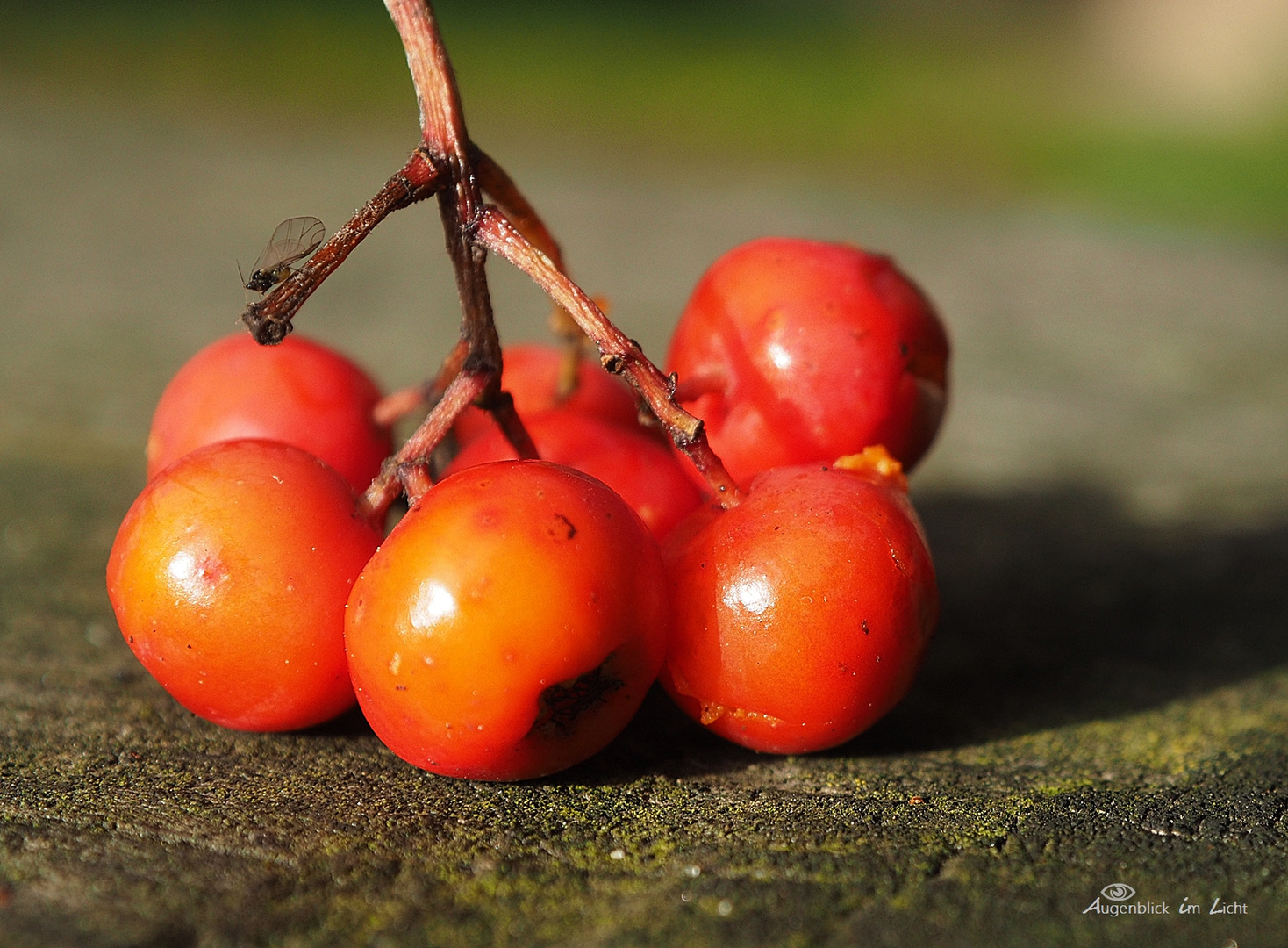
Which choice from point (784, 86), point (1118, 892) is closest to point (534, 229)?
point (1118, 892)

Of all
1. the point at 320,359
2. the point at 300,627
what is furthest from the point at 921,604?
the point at 320,359

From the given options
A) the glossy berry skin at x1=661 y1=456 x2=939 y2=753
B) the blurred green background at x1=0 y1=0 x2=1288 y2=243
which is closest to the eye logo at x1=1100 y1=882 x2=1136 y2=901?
the glossy berry skin at x1=661 y1=456 x2=939 y2=753

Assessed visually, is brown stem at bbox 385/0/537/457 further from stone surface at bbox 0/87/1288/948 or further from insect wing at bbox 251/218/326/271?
stone surface at bbox 0/87/1288/948

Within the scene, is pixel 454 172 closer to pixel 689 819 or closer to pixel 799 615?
pixel 799 615

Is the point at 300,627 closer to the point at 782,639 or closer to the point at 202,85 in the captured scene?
the point at 782,639

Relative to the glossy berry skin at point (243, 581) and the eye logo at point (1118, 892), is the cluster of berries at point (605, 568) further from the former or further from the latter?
the eye logo at point (1118, 892)
